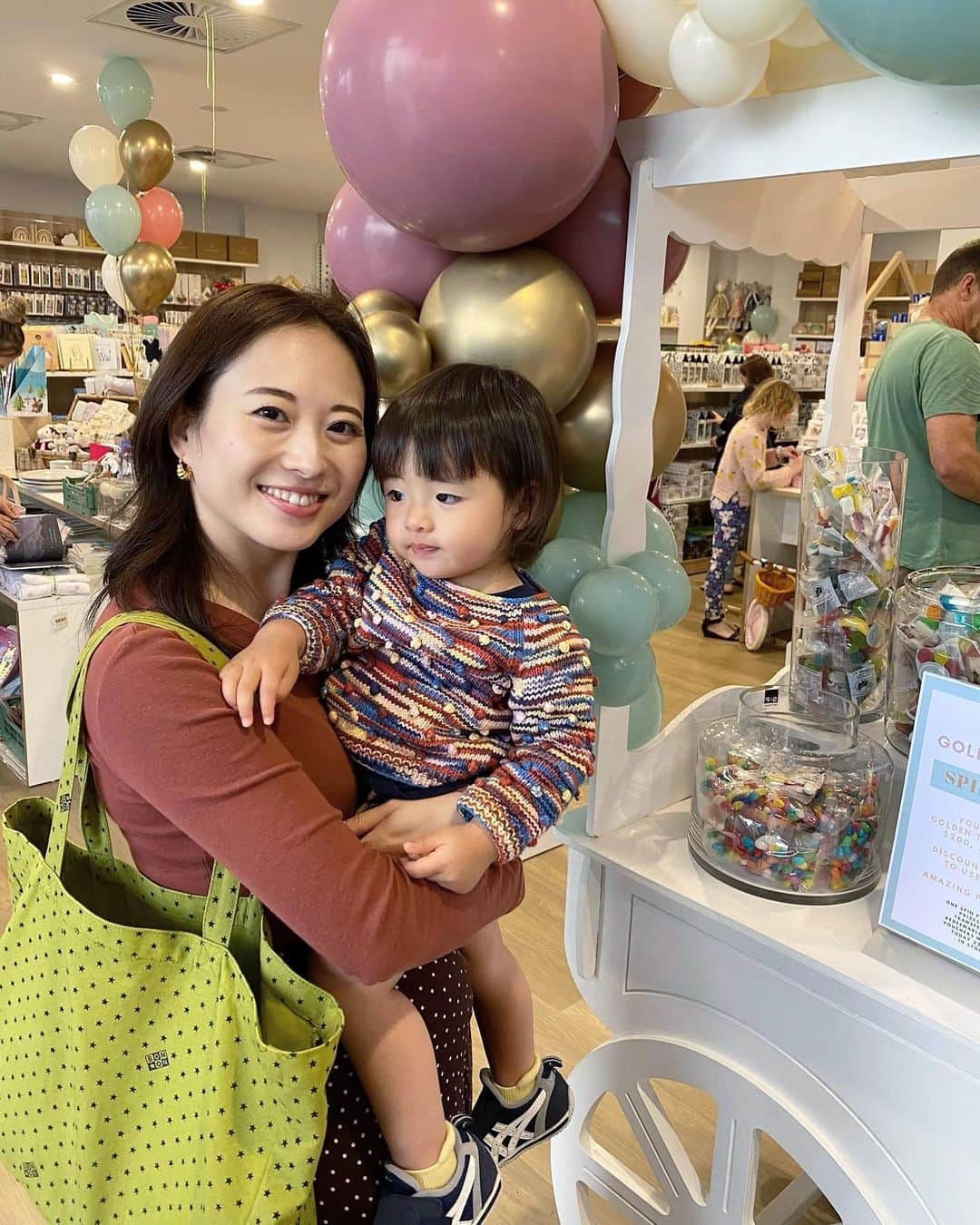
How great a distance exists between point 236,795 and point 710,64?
891mm

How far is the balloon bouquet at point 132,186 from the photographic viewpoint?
16.1ft

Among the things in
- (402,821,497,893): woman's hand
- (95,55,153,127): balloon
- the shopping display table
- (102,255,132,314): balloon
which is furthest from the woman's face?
(95,55,153,127): balloon

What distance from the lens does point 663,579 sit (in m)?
1.38

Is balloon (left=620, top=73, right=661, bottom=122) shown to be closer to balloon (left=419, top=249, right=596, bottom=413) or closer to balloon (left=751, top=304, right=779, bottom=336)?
balloon (left=419, top=249, right=596, bottom=413)

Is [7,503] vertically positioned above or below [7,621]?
above

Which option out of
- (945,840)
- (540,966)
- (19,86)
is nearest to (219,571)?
(945,840)

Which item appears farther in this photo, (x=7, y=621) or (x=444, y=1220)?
(x=7, y=621)

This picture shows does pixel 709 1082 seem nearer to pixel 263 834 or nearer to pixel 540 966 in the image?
pixel 263 834

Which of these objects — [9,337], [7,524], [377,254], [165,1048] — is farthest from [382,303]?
[9,337]

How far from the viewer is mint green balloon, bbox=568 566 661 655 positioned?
127 cm

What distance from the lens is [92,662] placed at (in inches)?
36.1

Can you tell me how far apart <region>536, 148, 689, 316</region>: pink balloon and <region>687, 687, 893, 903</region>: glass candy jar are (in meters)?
0.64

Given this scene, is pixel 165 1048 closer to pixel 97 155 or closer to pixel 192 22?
pixel 192 22

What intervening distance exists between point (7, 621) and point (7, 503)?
52cm
